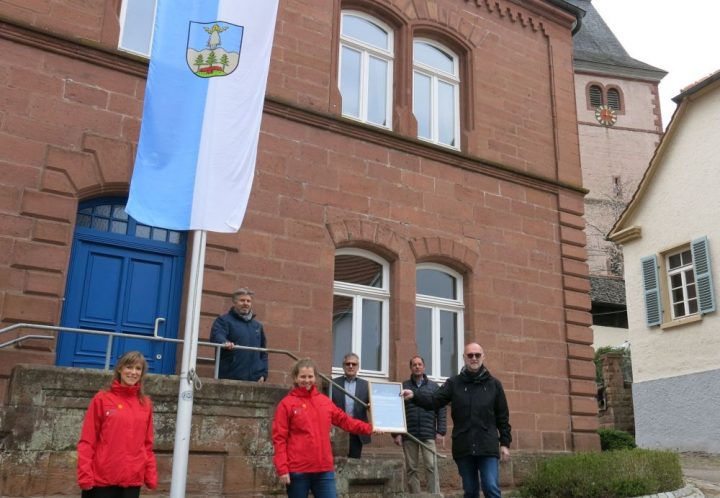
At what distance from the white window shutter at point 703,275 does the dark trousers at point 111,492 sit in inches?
657

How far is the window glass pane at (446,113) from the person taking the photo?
1331 cm

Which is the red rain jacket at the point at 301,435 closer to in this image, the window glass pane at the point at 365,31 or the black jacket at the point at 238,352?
the black jacket at the point at 238,352

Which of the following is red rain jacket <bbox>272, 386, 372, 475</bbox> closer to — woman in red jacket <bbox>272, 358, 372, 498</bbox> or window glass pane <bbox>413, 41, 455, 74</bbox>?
woman in red jacket <bbox>272, 358, 372, 498</bbox>

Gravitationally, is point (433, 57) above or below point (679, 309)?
above

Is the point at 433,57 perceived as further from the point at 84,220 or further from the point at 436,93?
the point at 84,220

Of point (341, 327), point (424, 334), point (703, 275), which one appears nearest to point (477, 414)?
point (341, 327)

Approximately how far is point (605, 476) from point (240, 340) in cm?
502

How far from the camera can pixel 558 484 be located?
10.0 metres

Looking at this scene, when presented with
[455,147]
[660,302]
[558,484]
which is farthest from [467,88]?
[660,302]

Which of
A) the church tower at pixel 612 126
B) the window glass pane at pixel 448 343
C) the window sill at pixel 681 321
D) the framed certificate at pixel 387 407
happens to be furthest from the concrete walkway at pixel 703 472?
the church tower at pixel 612 126

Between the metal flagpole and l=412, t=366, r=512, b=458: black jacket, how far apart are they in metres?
2.51

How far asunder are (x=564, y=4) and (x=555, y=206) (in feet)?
14.1

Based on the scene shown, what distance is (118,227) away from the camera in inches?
385

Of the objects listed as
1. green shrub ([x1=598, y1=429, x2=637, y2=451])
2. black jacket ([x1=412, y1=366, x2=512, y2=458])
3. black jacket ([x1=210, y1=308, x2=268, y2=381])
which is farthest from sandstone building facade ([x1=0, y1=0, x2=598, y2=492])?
green shrub ([x1=598, y1=429, x2=637, y2=451])
